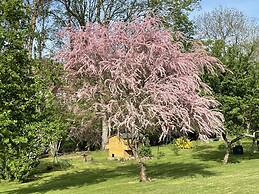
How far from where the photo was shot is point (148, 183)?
1877 cm

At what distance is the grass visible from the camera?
52.1 feet

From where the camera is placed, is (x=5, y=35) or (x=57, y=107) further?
(x=57, y=107)

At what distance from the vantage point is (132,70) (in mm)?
18516

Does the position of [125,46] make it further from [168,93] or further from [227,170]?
[227,170]

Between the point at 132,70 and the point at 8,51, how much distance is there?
16.0 ft

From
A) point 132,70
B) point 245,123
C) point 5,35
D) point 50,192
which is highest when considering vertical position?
point 5,35

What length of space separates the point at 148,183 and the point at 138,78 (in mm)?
4264

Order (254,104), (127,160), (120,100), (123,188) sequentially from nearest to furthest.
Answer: (123,188) < (120,100) < (254,104) < (127,160)

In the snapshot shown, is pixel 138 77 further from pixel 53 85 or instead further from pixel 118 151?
pixel 118 151

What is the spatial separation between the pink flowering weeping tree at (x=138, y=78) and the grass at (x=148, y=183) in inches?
76.3

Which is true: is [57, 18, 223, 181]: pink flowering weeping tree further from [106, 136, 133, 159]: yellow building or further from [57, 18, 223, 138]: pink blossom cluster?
[106, 136, 133, 159]: yellow building

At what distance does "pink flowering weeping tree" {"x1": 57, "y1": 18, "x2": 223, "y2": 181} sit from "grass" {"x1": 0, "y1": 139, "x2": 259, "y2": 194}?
1.94 meters

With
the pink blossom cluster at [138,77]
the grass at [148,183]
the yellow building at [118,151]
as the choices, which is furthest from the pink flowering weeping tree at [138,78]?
the yellow building at [118,151]

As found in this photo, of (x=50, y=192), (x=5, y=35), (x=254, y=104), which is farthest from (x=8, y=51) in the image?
(x=254, y=104)
